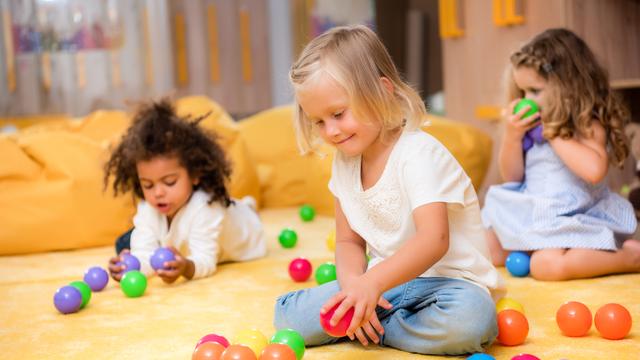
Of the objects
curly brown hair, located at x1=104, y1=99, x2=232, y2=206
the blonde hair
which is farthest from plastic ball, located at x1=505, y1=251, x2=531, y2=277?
curly brown hair, located at x1=104, y1=99, x2=232, y2=206

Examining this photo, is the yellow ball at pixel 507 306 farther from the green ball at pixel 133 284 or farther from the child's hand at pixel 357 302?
the green ball at pixel 133 284

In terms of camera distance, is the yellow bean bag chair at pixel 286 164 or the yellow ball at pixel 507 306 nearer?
the yellow ball at pixel 507 306

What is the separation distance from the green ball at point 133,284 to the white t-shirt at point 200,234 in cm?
19

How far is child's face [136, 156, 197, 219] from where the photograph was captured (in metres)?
1.98

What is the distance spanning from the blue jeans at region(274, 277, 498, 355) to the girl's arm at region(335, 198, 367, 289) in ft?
0.13

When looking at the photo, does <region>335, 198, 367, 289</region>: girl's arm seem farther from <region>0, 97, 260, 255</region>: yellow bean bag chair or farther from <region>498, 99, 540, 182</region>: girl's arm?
<region>0, 97, 260, 255</region>: yellow bean bag chair

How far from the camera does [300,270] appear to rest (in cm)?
186

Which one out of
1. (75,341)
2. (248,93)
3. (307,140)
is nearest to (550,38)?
(307,140)

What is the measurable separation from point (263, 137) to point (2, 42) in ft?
4.96

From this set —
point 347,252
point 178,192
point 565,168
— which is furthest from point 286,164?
point 347,252

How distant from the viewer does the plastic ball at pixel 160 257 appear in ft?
6.22

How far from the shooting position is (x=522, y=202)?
78.7 inches

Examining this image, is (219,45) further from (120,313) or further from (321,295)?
(321,295)

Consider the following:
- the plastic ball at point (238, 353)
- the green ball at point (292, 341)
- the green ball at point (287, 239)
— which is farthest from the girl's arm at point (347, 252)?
the green ball at point (287, 239)
